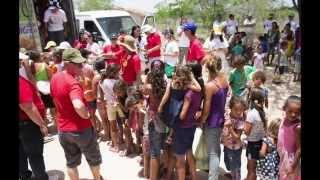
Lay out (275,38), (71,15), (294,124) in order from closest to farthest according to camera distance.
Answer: (294,124) → (71,15) → (275,38)

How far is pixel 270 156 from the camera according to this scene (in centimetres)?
412

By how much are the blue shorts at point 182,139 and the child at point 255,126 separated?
60 centimetres

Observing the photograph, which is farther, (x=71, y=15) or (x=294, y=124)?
(x=71, y=15)

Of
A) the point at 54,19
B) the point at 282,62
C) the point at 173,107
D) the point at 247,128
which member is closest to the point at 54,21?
the point at 54,19

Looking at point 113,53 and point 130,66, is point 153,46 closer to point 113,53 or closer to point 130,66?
point 113,53

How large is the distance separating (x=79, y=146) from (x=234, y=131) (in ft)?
5.72

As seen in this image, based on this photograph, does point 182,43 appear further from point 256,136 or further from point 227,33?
point 256,136

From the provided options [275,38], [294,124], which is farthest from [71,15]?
[294,124]

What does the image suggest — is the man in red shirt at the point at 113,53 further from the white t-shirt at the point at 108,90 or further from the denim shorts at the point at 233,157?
the denim shorts at the point at 233,157
